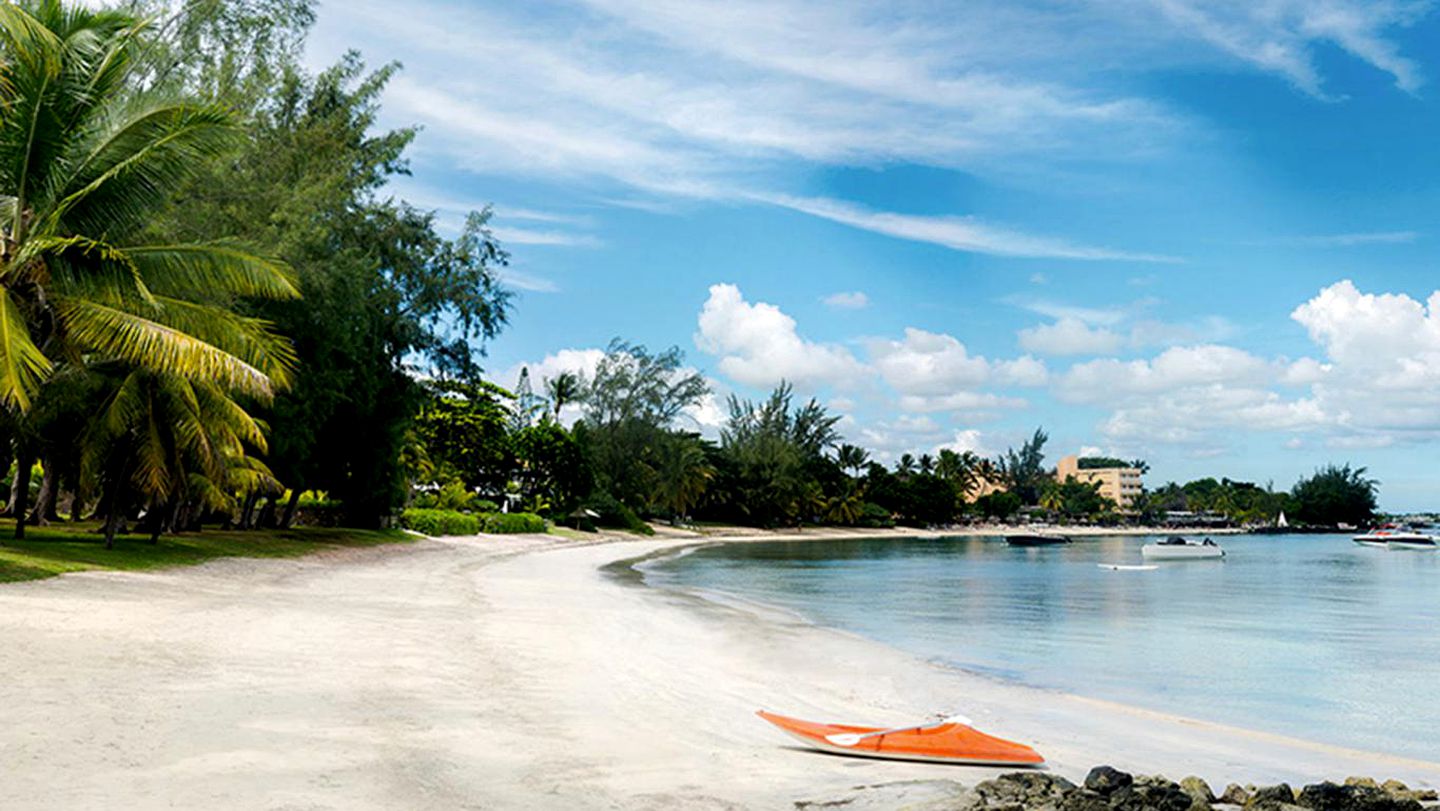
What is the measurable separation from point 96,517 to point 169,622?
76.2 feet

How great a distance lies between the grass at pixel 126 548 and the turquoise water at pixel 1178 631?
11888 millimetres

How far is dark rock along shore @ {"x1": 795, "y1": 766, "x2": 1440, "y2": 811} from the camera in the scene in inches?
257

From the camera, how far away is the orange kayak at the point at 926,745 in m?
8.31

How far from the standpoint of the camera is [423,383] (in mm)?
40281

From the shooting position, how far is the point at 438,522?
160 ft

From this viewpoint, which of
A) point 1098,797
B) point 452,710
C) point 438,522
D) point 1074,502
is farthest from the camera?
point 1074,502

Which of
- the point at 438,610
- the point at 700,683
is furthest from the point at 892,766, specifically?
the point at 438,610

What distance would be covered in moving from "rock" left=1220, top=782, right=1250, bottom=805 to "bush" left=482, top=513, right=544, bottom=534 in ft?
160

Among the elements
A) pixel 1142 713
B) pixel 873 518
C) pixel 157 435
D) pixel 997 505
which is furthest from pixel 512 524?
pixel 997 505

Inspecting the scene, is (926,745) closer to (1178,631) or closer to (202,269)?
(202,269)

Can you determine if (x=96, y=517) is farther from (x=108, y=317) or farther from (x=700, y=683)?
(x=700, y=683)

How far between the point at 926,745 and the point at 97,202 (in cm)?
1608

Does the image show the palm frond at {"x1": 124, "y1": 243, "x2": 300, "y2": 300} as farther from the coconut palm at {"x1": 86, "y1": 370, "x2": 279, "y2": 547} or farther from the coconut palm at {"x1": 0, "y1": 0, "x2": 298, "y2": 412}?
the coconut palm at {"x1": 86, "y1": 370, "x2": 279, "y2": 547}

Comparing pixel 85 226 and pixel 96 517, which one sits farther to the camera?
pixel 96 517
